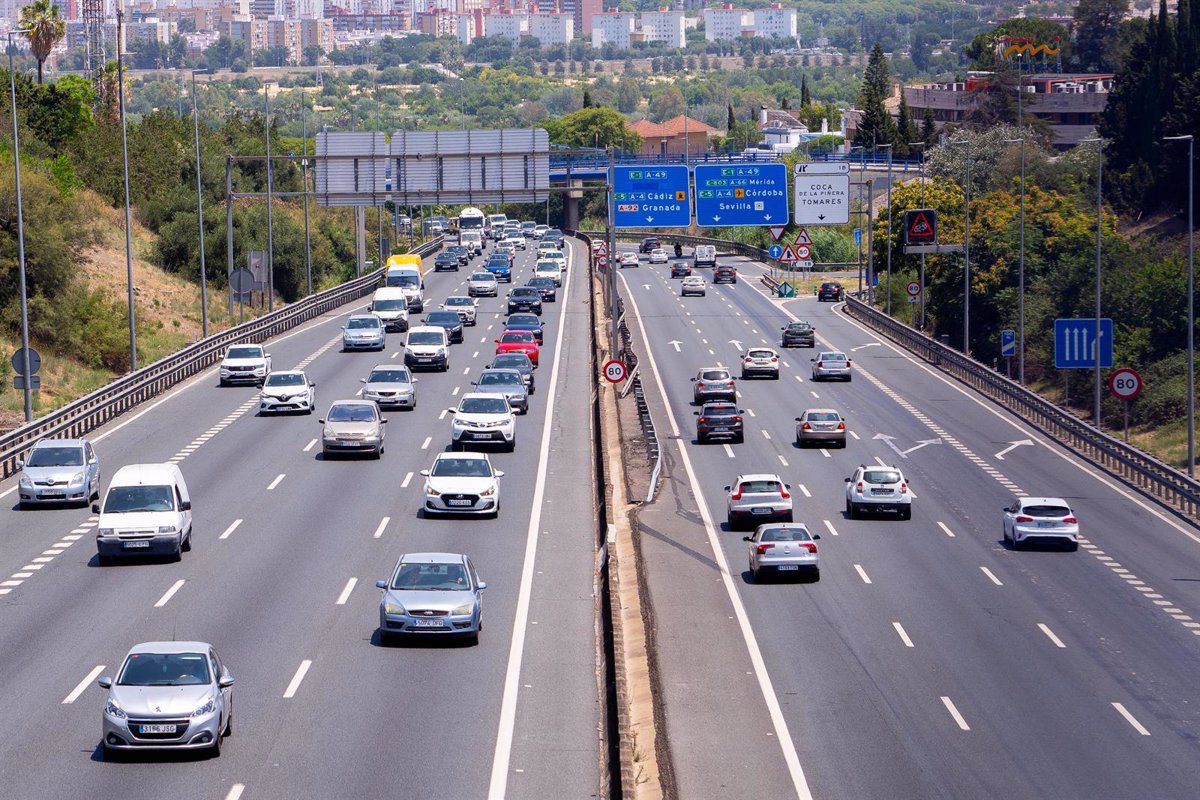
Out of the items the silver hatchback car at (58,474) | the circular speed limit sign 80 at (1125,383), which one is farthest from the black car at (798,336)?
the silver hatchback car at (58,474)

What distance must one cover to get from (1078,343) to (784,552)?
30.4 meters

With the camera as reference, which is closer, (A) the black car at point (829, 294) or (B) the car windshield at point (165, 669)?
(B) the car windshield at point (165, 669)

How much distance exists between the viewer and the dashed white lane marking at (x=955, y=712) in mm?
24969

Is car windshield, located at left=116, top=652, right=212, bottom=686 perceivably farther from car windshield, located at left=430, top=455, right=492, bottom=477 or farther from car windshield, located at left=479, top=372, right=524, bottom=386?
car windshield, located at left=479, top=372, right=524, bottom=386

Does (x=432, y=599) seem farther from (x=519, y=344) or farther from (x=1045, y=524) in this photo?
(x=519, y=344)

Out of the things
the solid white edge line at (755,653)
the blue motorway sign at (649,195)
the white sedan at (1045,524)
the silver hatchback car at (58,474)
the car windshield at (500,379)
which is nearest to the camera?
the solid white edge line at (755,653)

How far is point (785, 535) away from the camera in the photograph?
35.6m

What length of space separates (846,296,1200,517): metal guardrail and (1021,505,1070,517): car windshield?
5943 millimetres

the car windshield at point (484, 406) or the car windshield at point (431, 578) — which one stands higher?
the car windshield at point (484, 406)

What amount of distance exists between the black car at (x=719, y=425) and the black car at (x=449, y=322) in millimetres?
20772

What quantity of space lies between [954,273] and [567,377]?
34274 mm

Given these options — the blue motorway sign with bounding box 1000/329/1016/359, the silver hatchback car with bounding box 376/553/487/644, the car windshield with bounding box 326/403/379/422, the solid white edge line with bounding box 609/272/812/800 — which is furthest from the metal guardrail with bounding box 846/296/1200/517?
the silver hatchback car with bounding box 376/553/487/644

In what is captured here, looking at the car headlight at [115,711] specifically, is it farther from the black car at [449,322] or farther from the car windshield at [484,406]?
the black car at [449,322]

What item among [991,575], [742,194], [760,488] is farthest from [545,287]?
[991,575]
